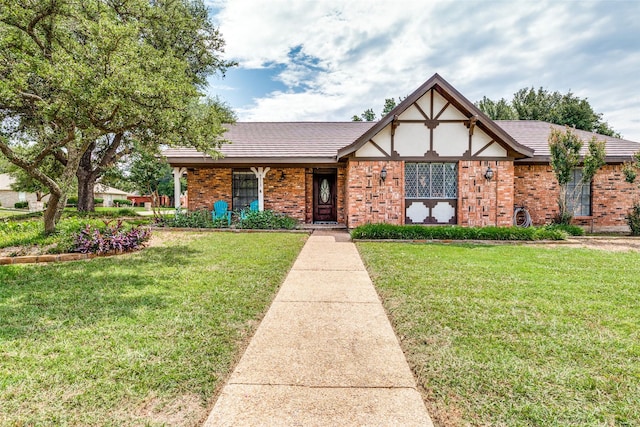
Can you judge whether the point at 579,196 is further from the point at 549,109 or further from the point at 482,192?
the point at 549,109

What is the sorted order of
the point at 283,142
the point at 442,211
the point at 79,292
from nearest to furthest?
1. the point at 79,292
2. the point at 442,211
3. the point at 283,142

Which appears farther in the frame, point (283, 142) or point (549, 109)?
point (549, 109)

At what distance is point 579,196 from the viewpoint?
12852 millimetres

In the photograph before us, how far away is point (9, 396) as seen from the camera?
7.90 ft

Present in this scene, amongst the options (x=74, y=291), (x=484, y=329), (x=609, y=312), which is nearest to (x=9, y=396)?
(x=74, y=291)

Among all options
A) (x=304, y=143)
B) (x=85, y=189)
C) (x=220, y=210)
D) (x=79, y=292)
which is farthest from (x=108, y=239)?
(x=85, y=189)

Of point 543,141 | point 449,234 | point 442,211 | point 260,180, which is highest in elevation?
point 543,141

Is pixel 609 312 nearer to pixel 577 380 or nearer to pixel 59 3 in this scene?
pixel 577 380

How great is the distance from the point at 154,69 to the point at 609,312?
952 centimetres

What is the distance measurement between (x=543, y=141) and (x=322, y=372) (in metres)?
15.2

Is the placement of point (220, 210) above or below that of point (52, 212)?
below

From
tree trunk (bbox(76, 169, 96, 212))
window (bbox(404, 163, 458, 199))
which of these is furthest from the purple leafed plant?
tree trunk (bbox(76, 169, 96, 212))

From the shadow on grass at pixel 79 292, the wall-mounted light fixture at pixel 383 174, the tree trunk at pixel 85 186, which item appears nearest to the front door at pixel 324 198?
the wall-mounted light fixture at pixel 383 174

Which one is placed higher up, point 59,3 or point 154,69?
point 59,3
